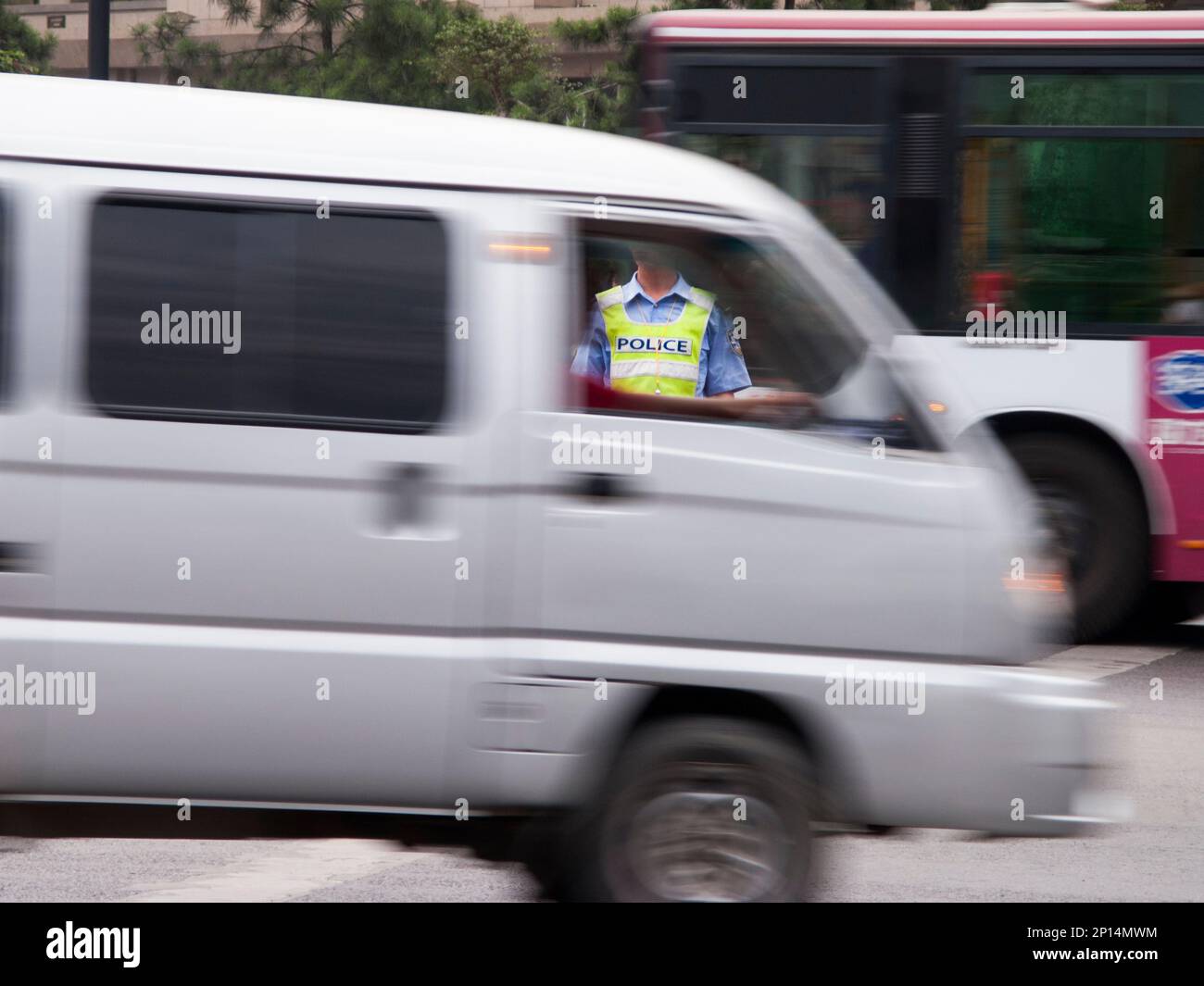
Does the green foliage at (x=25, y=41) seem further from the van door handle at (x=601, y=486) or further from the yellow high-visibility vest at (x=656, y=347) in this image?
the van door handle at (x=601, y=486)

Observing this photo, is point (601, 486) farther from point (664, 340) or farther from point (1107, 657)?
point (1107, 657)

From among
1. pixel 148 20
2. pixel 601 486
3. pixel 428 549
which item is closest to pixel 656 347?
pixel 601 486

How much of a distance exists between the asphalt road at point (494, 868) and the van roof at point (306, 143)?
1.67m

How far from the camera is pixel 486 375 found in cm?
436

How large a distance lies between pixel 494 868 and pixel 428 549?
1454 mm

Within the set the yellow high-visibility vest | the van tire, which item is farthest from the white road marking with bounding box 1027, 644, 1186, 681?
the van tire

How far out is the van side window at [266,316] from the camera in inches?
170

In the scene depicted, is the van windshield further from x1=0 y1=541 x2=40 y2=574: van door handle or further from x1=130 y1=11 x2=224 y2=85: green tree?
x1=130 y1=11 x2=224 y2=85: green tree

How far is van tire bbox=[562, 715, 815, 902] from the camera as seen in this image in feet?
14.3

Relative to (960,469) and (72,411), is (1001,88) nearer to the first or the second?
(960,469)

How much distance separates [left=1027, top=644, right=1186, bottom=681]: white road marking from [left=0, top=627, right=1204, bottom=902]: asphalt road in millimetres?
2464

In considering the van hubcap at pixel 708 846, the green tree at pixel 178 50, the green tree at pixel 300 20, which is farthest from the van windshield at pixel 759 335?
the green tree at pixel 178 50

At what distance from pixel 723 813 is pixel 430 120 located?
1.84 metres
